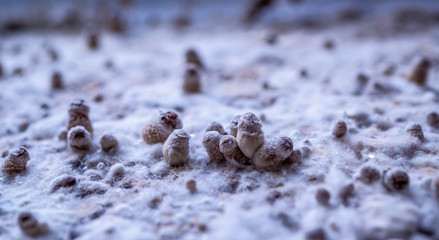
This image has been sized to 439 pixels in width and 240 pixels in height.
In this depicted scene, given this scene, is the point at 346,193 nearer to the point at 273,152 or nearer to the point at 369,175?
the point at 369,175

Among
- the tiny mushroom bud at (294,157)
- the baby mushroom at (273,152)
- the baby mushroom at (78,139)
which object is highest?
the baby mushroom at (78,139)

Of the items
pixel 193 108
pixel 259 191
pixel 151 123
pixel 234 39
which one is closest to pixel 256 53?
pixel 234 39

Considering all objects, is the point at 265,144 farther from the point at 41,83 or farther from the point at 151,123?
the point at 41,83

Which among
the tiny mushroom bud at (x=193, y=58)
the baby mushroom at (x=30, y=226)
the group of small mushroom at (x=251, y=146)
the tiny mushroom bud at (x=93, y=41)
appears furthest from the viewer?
the tiny mushroom bud at (x=93, y=41)

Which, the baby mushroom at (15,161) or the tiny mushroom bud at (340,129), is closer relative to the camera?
the baby mushroom at (15,161)

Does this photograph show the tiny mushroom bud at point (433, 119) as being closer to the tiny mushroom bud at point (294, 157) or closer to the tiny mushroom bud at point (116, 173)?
the tiny mushroom bud at point (294, 157)

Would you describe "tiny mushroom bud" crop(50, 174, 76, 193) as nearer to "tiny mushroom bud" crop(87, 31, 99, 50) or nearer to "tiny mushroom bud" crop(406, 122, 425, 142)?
"tiny mushroom bud" crop(406, 122, 425, 142)

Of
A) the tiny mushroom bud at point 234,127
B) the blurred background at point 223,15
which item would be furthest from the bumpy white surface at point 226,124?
the blurred background at point 223,15
